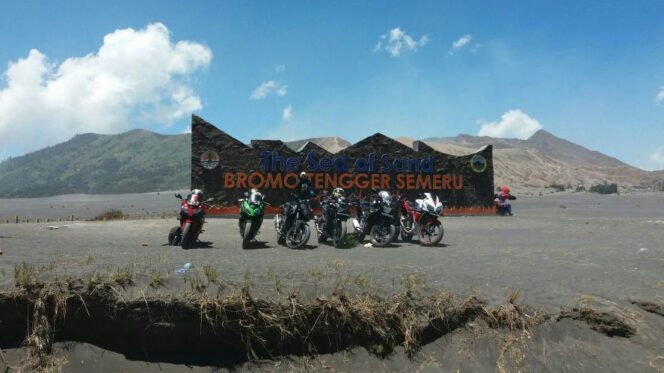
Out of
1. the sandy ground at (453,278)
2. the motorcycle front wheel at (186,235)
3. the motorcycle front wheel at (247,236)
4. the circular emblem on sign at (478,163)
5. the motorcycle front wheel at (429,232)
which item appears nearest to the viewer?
the sandy ground at (453,278)

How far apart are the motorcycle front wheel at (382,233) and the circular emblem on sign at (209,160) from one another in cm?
1191

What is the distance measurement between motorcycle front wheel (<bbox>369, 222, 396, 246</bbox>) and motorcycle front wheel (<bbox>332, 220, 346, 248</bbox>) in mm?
838

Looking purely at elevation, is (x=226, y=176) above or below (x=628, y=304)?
above

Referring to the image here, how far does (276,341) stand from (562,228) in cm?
1344

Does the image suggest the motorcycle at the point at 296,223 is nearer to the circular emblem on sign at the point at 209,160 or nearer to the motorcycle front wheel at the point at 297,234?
the motorcycle front wheel at the point at 297,234

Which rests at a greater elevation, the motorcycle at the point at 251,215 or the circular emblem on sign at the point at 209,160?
the circular emblem on sign at the point at 209,160

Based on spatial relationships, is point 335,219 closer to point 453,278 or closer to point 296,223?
point 296,223

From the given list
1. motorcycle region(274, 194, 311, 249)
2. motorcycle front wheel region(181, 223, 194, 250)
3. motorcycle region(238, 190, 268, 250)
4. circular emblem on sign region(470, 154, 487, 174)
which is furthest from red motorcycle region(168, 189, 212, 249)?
circular emblem on sign region(470, 154, 487, 174)

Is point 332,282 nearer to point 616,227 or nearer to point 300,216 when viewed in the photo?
point 300,216

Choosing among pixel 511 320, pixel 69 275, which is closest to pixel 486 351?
pixel 511 320

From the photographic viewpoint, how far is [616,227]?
15.0 m

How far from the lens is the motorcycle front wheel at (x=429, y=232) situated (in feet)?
35.4

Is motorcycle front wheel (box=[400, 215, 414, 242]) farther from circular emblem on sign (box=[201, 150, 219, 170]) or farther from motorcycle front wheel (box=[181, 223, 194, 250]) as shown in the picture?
circular emblem on sign (box=[201, 150, 219, 170])

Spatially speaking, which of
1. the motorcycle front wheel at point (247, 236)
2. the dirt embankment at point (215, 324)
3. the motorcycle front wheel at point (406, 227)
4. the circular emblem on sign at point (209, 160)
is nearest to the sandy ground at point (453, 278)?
the dirt embankment at point (215, 324)
